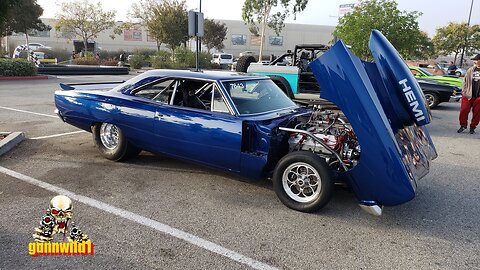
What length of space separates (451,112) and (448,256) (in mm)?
10811

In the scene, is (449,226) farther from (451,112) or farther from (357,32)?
(357,32)

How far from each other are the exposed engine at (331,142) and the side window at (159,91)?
177 cm

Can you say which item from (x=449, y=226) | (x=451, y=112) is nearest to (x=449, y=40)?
(x=451, y=112)

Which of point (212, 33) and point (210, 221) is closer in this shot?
point (210, 221)

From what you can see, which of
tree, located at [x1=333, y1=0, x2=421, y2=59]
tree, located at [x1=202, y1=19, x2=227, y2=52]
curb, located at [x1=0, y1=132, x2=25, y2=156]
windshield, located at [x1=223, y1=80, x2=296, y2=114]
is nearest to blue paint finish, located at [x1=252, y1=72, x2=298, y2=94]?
windshield, located at [x1=223, y1=80, x2=296, y2=114]

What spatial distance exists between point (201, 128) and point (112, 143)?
1756mm

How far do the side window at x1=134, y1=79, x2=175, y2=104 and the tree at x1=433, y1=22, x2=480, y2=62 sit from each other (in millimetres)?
46533

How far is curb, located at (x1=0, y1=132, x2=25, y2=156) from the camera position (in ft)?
18.2

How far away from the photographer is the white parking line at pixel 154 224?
118 inches

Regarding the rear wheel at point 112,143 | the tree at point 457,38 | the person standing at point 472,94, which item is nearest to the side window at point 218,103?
the rear wheel at point 112,143

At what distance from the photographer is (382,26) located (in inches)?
745

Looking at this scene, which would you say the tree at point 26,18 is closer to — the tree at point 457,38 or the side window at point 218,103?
the side window at point 218,103

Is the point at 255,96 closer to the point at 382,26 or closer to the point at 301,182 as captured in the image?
the point at 301,182
